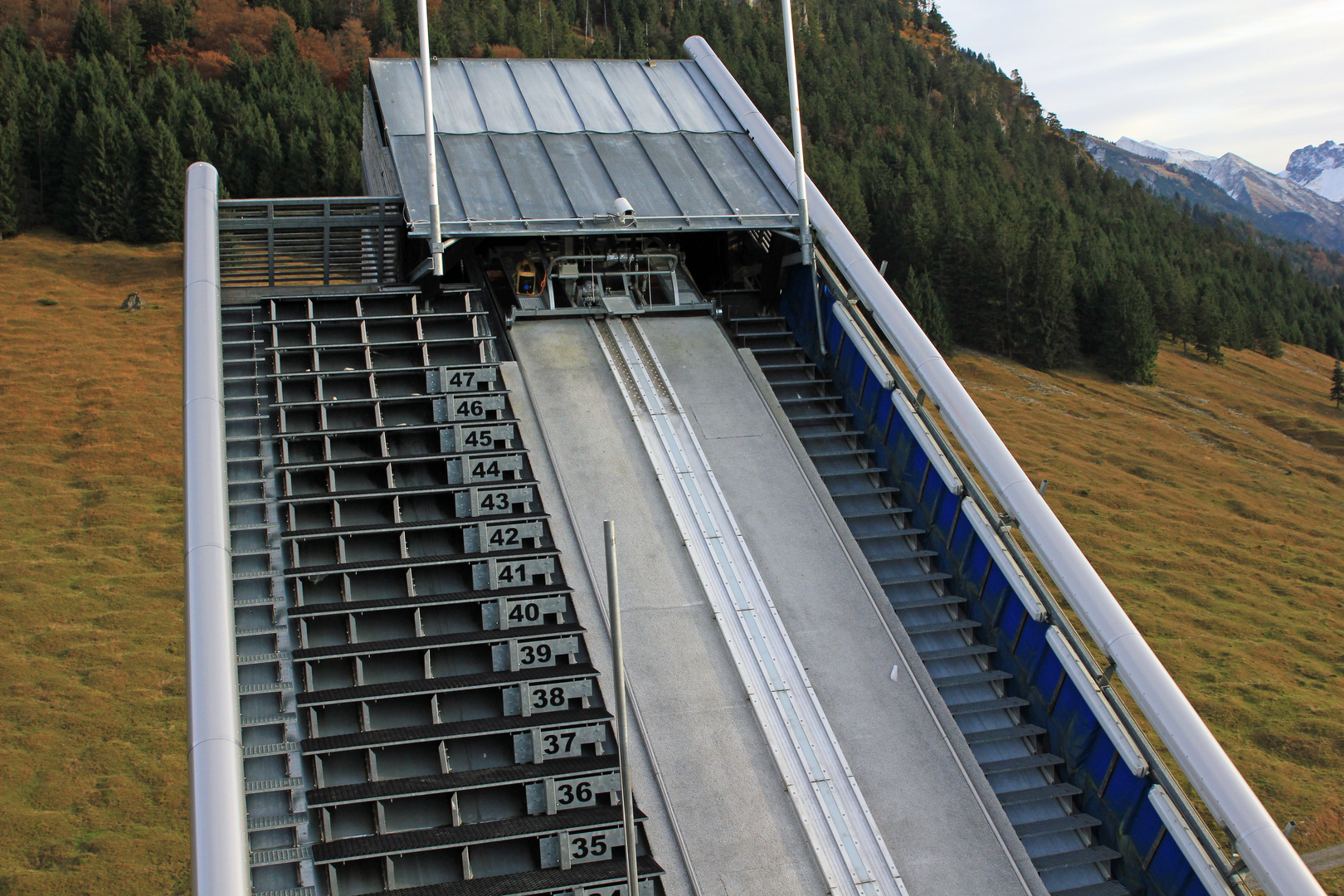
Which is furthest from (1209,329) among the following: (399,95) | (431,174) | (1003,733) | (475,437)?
(475,437)

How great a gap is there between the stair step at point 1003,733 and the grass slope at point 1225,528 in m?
11.9

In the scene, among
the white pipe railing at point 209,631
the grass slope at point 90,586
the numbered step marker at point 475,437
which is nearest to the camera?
the white pipe railing at point 209,631

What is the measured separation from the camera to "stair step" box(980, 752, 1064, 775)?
8906 mm

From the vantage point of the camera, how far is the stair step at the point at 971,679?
31.2ft

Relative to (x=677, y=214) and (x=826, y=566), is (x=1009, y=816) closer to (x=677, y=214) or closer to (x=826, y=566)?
(x=826, y=566)

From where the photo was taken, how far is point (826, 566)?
10086mm

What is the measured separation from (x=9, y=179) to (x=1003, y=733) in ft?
224

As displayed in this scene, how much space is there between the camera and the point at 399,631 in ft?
29.0

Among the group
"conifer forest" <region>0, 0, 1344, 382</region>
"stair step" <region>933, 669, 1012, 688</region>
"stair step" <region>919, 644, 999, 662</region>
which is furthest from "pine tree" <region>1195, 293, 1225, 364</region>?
"stair step" <region>933, 669, 1012, 688</region>

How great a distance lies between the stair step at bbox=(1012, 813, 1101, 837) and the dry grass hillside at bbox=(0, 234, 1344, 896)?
1264 cm

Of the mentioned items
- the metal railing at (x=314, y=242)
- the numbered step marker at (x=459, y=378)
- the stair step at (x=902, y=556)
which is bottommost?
the stair step at (x=902, y=556)

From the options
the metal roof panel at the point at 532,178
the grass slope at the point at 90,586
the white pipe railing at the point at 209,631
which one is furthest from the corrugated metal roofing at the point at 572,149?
the grass slope at the point at 90,586

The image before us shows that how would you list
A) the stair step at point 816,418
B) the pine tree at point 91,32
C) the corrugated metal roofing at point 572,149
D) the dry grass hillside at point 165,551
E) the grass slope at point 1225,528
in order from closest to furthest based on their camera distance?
the stair step at point 816,418 < the corrugated metal roofing at point 572,149 < the dry grass hillside at point 165,551 < the grass slope at point 1225,528 < the pine tree at point 91,32

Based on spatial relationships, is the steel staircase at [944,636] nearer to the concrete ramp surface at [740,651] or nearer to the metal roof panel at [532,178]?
the concrete ramp surface at [740,651]
